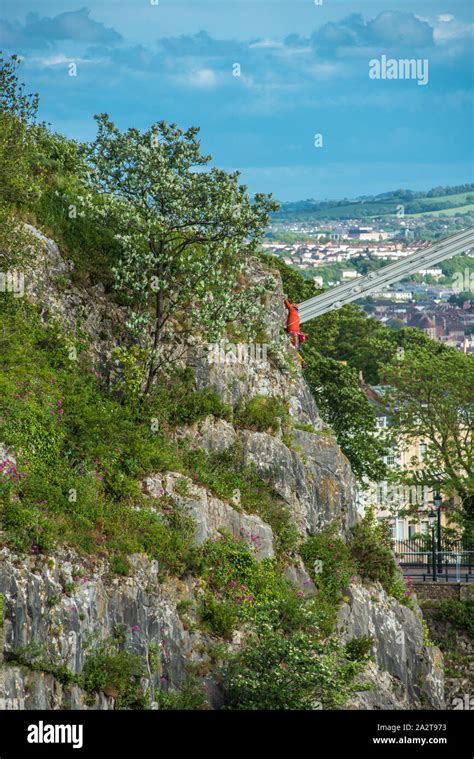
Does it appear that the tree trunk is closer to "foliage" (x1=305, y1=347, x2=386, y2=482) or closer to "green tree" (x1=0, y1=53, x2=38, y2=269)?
"green tree" (x1=0, y1=53, x2=38, y2=269)

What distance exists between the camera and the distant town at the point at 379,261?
137625 mm

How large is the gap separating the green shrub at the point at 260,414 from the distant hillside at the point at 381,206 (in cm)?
11480

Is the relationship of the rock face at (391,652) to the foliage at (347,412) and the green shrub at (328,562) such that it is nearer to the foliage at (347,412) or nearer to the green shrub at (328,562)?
the green shrub at (328,562)

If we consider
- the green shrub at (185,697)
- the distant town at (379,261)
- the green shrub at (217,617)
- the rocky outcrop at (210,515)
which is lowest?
the green shrub at (185,697)

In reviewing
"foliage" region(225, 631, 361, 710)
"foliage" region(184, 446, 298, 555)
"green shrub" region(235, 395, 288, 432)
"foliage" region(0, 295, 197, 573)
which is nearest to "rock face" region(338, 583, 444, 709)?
"foliage" region(184, 446, 298, 555)

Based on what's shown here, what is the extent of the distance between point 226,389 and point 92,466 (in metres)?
7.13

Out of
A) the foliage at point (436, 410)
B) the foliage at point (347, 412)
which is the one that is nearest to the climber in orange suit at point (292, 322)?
the foliage at point (347, 412)

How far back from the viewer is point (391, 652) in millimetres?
36844

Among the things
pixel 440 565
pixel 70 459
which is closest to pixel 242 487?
pixel 70 459

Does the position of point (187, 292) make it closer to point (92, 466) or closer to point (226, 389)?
point (226, 389)

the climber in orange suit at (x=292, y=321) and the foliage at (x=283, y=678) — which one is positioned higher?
the climber in orange suit at (x=292, y=321)

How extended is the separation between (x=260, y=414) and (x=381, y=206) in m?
130

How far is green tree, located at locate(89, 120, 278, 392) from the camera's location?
34.0 meters

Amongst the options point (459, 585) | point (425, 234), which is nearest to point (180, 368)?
point (459, 585)
